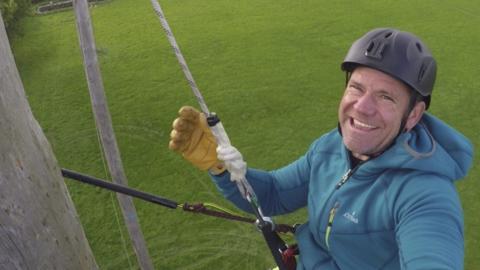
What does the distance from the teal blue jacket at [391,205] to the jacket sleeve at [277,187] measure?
32mm

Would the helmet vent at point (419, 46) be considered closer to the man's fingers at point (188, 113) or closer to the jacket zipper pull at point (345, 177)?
the jacket zipper pull at point (345, 177)

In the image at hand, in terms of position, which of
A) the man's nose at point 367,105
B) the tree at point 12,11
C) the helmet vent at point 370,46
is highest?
the helmet vent at point 370,46

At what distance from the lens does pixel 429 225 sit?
60.7 inches

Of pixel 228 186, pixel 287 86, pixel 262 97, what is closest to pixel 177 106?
pixel 262 97

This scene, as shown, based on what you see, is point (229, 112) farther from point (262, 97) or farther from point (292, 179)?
point (292, 179)

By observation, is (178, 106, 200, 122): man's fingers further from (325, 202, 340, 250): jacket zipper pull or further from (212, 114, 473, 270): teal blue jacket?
(325, 202, 340, 250): jacket zipper pull

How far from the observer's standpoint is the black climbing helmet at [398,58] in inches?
67.3

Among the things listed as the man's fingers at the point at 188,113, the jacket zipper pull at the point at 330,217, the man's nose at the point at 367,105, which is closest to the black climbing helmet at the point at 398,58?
the man's nose at the point at 367,105

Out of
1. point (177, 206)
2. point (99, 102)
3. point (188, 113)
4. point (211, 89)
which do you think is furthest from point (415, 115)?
point (211, 89)

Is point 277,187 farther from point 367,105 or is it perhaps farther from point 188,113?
point 367,105

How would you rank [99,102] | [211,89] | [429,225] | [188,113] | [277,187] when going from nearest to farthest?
[429,225], [188,113], [277,187], [99,102], [211,89]

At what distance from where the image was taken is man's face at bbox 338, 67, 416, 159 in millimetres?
1710

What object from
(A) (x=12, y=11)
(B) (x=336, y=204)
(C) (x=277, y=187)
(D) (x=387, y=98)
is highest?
(D) (x=387, y=98)

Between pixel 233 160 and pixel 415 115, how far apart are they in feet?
2.36
